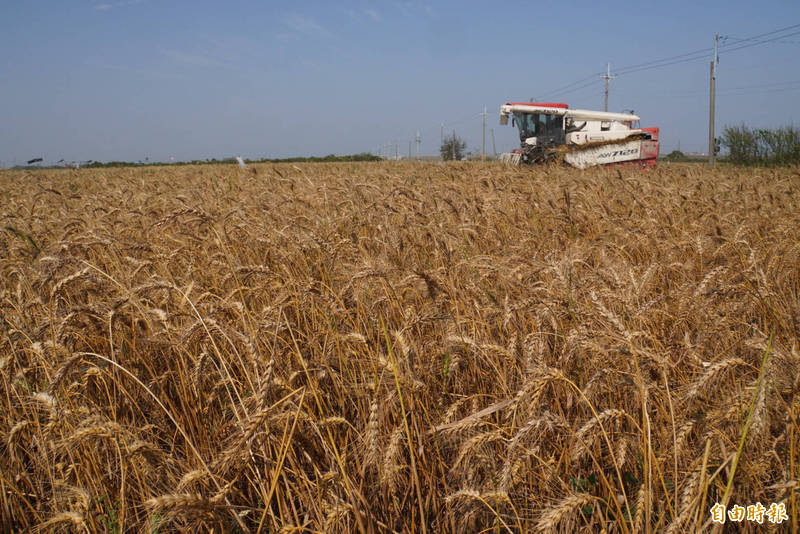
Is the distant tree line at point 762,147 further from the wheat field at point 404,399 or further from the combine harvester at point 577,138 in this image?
the wheat field at point 404,399

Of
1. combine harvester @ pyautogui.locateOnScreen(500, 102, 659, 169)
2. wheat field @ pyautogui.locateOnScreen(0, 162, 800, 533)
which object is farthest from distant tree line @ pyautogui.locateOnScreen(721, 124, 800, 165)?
wheat field @ pyautogui.locateOnScreen(0, 162, 800, 533)

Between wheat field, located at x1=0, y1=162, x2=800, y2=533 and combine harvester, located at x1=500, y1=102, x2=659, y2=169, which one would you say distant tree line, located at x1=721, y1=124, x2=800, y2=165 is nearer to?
combine harvester, located at x1=500, y1=102, x2=659, y2=169

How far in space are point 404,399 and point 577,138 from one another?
18800 millimetres

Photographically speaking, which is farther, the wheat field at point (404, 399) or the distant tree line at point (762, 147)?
the distant tree line at point (762, 147)

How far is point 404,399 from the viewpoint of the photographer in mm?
1694

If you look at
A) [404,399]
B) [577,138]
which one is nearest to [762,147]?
[577,138]

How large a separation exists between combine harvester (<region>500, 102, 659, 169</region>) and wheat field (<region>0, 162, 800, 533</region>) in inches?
503

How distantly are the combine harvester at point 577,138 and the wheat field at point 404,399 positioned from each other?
12780mm

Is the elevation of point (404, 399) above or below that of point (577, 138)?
below

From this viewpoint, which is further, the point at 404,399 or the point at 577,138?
the point at 577,138

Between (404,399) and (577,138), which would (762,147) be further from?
(404,399)

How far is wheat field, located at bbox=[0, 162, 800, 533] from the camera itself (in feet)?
4.19

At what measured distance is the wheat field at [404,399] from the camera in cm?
128

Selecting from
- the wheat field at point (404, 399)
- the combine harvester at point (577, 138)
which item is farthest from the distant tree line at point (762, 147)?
the wheat field at point (404, 399)
